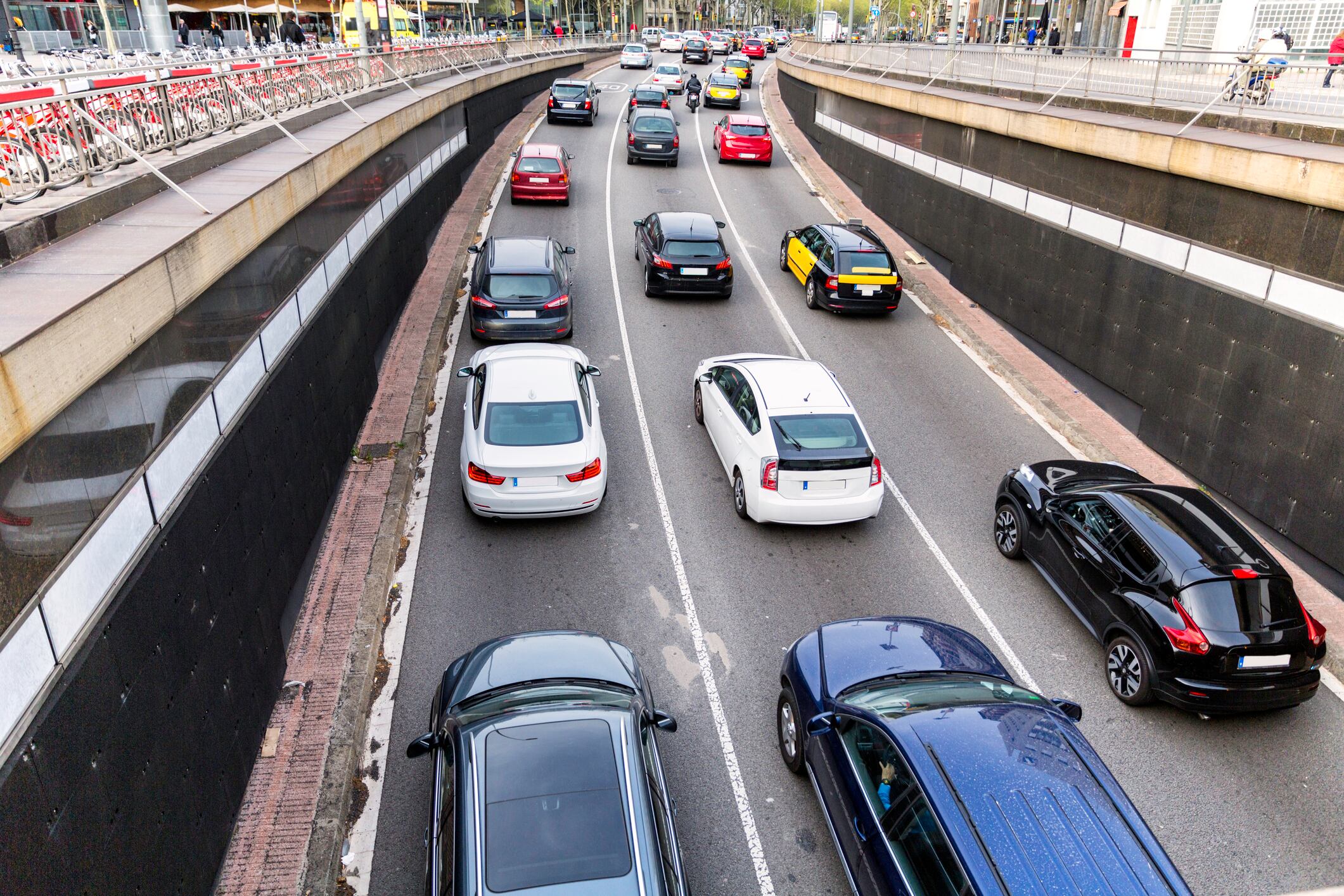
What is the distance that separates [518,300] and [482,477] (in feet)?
18.6

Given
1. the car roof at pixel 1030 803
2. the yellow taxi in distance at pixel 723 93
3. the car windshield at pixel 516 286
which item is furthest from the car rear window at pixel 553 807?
the yellow taxi in distance at pixel 723 93

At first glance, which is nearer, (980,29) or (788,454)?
(788,454)

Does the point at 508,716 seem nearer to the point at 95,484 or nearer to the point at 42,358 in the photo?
the point at 95,484

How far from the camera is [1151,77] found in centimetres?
1502

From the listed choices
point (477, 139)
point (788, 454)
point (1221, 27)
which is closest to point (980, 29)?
point (1221, 27)

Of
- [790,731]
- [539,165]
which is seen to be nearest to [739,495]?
[790,731]

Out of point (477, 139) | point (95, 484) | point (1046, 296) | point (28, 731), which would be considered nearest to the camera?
point (28, 731)

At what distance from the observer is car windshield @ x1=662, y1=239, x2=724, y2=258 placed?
700 inches

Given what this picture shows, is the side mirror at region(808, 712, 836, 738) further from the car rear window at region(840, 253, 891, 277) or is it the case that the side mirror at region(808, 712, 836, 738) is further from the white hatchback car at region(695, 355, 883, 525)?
the car rear window at region(840, 253, 891, 277)

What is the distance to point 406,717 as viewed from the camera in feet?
25.3

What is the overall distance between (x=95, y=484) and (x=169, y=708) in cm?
151

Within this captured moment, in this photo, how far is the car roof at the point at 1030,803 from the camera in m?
4.75

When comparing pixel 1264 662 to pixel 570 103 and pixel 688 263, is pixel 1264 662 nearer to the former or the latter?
pixel 688 263

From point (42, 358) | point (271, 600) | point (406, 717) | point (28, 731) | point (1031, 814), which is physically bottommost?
point (406, 717)
